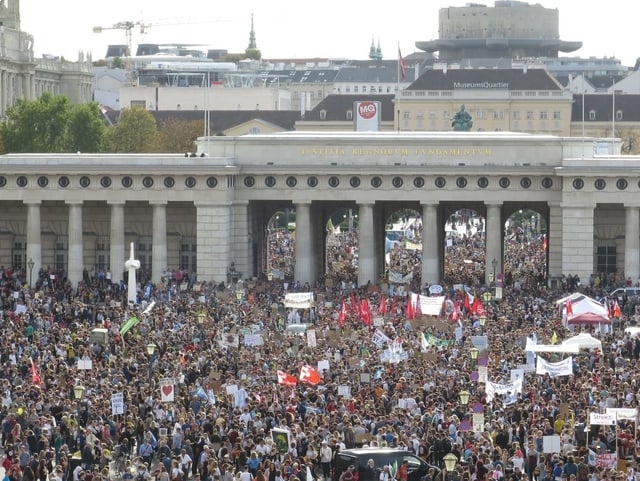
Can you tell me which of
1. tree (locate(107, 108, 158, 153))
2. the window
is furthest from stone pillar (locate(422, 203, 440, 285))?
tree (locate(107, 108, 158, 153))

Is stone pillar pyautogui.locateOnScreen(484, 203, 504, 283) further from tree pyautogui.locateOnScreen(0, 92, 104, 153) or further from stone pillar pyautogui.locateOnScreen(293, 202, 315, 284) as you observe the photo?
tree pyautogui.locateOnScreen(0, 92, 104, 153)

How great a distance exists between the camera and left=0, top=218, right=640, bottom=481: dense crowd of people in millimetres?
53531

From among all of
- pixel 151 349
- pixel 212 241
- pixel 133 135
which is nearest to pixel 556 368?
pixel 151 349

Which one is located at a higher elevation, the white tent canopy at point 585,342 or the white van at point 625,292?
the white van at point 625,292

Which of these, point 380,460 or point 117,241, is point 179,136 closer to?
point 117,241

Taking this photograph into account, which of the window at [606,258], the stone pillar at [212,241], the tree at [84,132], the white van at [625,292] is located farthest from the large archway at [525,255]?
the tree at [84,132]

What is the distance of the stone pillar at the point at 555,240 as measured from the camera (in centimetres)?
10438

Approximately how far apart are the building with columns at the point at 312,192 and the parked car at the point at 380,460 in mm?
51672

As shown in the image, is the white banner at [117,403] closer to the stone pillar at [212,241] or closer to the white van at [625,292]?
the white van at [625,292]

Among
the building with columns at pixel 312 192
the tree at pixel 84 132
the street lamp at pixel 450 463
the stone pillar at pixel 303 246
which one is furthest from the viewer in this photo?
the tree at pixel 84 132

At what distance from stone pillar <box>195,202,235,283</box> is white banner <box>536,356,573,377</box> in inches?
1677

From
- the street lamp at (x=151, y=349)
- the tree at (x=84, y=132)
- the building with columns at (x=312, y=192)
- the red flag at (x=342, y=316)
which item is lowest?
the street lamp at (x=151, y=349)

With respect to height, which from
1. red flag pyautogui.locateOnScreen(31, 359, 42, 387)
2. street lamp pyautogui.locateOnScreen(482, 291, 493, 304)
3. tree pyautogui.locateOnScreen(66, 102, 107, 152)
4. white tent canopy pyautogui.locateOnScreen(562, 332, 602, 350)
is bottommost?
red flag pyautogui.locateOnScreen(31, 359, 42, 387)

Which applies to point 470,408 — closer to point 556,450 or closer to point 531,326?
point 556,450
